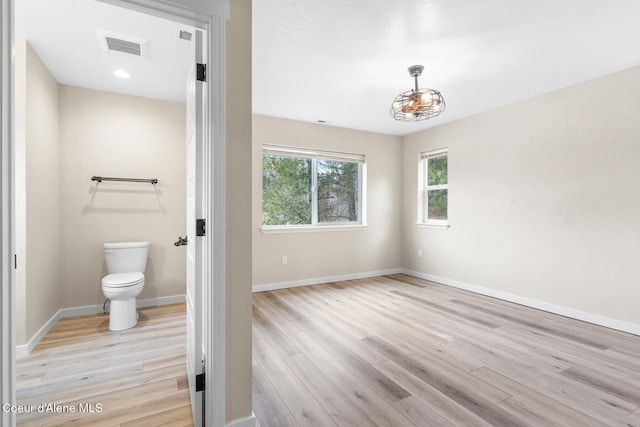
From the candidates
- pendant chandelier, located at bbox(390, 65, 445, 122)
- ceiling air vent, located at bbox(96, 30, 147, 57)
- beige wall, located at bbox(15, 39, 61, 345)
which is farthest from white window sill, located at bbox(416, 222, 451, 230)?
beige wall, located at bbox(15, 39, 61, 345)

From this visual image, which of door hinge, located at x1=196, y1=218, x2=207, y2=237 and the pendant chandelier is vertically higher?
the pendant chandelier

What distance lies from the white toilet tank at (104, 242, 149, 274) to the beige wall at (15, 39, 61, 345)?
46 cm

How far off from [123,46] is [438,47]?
252cm

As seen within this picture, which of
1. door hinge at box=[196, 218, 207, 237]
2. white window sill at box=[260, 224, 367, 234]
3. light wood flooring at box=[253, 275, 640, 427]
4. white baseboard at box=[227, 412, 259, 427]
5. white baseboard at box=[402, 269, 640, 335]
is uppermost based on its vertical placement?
door hinge at box=[196, 218, 207, 237]

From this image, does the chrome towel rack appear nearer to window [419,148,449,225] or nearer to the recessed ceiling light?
the recessed ceiling light

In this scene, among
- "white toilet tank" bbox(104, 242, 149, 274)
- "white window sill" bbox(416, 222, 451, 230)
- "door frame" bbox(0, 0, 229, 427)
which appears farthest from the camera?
"white window sill" bbox(416, 222, 451, 230)

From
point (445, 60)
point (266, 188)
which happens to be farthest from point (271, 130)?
point (445, 60)

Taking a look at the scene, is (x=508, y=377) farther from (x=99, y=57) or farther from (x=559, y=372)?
(x=99, y=57)

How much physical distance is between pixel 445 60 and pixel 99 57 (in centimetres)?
297

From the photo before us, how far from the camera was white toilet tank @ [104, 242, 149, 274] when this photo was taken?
120 inches

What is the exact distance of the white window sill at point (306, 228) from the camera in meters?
4.22

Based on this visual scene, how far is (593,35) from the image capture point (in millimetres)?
2236

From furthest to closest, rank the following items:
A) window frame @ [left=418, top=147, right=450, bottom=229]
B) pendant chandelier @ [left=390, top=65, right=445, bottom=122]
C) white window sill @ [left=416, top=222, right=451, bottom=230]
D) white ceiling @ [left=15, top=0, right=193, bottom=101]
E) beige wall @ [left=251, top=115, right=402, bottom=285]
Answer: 1. window frame @ [left=418, top=147, right=450, bottom=229]
2. white window sill @ [left=416, top=222, right=451, bottom=230]
3. beige wall @ [left=251, top=115, right=402, bottom=285]
4. pendant chandelier @ [left=390, top=65, right=445, bottom=122]
5. white ceiling @ [left=15, top=0, right=193, bottom=101]

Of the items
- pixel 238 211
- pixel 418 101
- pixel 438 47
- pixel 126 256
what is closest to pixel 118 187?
pixel 126 256
